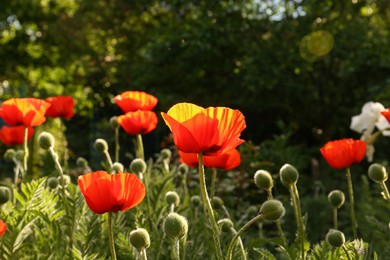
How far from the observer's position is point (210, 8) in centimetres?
677

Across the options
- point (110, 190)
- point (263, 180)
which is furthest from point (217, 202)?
point (110, 190)

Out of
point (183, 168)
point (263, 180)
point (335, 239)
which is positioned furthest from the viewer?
point (183, 168)

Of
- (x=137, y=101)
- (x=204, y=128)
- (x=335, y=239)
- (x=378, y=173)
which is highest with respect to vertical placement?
(x=137, y=101)

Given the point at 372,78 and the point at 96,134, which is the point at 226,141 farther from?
the point at 96,134

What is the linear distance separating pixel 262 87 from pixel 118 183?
5247mm

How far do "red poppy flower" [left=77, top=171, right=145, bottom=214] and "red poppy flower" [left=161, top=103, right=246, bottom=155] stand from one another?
0.16 metres

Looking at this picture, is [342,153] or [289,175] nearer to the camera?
[289,175]

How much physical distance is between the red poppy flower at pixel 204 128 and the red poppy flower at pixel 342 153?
0.70 m

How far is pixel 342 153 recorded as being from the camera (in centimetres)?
185

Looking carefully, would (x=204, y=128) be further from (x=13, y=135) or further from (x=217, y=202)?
(x=13, y=135)

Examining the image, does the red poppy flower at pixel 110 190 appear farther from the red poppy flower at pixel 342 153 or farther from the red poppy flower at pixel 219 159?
the red poppy flower at pixel 342 153

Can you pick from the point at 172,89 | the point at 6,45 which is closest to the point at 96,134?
the point at 172,89

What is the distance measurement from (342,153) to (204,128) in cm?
78

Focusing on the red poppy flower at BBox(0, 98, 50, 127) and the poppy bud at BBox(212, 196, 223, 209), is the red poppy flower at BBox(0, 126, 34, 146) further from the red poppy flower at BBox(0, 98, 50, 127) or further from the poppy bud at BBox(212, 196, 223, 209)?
the poppy bud at BBox(212, 196, 223, 209)
